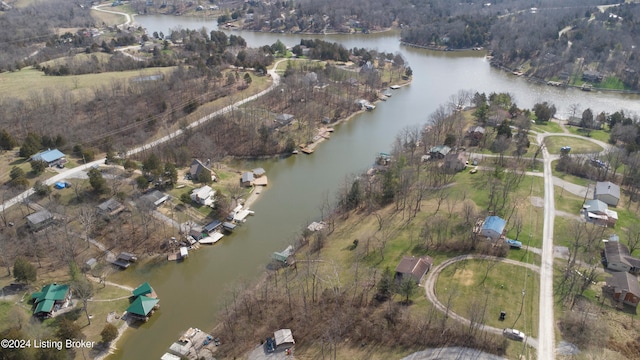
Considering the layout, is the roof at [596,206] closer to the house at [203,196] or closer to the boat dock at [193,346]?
the boat dock at [193,346]

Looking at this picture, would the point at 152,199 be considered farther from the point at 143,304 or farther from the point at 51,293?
the point at 143,304

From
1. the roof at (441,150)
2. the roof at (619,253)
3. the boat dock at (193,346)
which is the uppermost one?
the roof at (441,150)

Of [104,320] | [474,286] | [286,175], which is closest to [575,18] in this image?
[286,175]

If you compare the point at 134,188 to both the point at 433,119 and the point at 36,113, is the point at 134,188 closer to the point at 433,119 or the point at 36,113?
the point at 36,113

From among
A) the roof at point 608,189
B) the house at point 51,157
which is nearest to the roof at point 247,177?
the house at point 51,157

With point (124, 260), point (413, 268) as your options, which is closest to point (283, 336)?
point (413, 268)

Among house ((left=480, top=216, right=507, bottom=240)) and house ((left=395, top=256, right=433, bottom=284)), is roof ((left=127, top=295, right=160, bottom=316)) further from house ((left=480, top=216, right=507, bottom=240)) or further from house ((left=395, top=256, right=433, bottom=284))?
house ((left=480, top=216, right=507, bottom=240))
